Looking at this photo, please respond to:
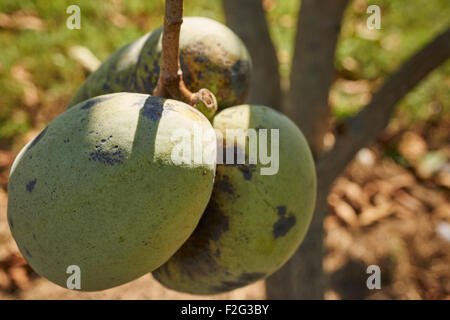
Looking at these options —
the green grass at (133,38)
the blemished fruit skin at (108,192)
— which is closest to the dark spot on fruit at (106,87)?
the blemished fruit skin at (108,192)

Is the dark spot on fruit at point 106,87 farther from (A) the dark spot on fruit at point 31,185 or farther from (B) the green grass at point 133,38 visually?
(B) the green grass at point 133,38

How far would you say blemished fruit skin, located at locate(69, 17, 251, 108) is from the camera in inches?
41.1

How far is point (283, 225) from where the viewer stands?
0.95m

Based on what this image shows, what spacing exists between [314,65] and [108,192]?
1.05 m

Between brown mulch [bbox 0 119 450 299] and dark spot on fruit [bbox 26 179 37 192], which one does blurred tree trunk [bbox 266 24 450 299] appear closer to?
brown mulch [bbox 0 119 450 299]

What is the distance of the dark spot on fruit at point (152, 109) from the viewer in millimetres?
807

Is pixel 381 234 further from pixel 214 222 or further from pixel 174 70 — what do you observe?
pixel 174 70

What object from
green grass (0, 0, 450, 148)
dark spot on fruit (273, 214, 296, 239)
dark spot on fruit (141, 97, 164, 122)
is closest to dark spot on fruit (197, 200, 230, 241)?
dark spot on fruit (273, 214, 296, 239)

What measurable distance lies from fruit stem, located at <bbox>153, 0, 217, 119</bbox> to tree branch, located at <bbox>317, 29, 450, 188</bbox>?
2.85 feet

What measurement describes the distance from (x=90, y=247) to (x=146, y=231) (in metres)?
0.10

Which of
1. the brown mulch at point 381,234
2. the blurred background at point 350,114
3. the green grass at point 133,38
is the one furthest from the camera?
the green grass at point 133,38

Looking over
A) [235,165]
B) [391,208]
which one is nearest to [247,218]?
[235,165]

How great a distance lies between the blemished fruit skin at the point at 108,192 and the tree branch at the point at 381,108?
0.98 meters

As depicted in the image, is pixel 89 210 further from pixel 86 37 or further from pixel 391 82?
pixel 86 37
